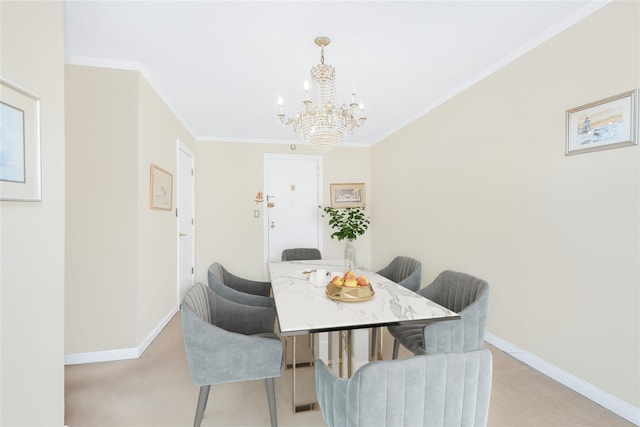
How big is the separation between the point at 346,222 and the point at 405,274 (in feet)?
6.35

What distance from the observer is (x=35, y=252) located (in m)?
1.19

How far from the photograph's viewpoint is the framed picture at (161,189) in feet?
8.56

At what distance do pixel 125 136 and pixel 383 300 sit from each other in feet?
7.90

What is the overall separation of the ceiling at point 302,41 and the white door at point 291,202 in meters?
1.70

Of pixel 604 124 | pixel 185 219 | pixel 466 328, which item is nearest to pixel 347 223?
pixel 185 219

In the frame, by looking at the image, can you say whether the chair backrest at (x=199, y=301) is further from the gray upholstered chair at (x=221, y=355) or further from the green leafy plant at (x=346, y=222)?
the green leafy plant at (x=346, y=222)

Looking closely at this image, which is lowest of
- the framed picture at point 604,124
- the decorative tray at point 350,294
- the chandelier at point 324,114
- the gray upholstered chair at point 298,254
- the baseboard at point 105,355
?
the baseboard at point 105,355

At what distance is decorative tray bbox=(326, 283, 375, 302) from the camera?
163 cm

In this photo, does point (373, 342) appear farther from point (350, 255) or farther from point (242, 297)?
point (242, 297)

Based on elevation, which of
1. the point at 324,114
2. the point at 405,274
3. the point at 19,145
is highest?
the point at 324,114

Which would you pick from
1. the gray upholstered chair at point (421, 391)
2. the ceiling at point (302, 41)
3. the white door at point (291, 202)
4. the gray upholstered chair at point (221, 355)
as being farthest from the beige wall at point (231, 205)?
the gray upholstered chair at point (421, 391)

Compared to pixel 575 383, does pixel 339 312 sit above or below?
above

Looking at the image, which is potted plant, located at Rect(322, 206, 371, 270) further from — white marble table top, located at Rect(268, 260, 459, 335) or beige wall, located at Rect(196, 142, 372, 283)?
white marble table top, located at Rect(268, 260, 459, 335)

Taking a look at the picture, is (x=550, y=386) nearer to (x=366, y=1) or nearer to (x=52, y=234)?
(x=366, y=1)
